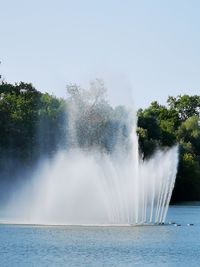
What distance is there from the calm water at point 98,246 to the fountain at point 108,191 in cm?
286

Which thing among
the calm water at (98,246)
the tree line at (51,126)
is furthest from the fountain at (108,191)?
the tree line at (51,126)

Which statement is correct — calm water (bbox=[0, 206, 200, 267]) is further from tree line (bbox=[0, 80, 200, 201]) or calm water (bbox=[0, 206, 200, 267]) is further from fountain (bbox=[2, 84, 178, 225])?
tree line (bbox=[0, 80, 200, 201])

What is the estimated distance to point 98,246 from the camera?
1710 inches

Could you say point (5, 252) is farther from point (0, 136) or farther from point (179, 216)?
point (0, 136)

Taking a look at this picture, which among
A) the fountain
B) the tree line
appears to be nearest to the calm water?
the fountain

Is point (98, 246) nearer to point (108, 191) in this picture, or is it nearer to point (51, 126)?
point (108, 191)

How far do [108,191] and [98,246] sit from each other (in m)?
13.9

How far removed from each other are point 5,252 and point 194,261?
26.7 feet

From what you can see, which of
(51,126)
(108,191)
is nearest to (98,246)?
(108,191)

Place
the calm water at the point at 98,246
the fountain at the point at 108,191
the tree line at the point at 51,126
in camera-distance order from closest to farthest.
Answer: the calm water at the point at 98,246 < the fountain at the point at 108,191 < the tree line at the point at 51,126

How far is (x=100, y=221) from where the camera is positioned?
55406 millimetres

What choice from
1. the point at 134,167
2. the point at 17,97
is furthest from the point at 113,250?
the point at 17,97

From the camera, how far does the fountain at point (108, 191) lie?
55.3 meters

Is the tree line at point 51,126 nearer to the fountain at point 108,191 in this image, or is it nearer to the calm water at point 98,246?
the fountain at point 108,191
